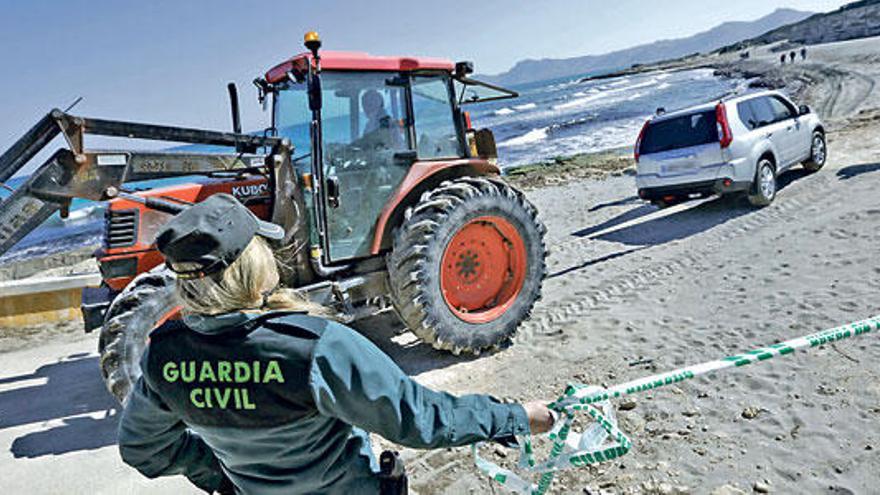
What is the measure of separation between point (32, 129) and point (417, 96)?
9.51ft

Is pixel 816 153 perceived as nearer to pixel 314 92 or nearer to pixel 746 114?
pixel 746 114

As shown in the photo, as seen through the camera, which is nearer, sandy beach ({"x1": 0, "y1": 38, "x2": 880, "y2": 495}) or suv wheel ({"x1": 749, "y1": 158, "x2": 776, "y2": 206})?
sandy beach ({"x1": 0, "y1": 38, "x2": 880, "y2": 495})

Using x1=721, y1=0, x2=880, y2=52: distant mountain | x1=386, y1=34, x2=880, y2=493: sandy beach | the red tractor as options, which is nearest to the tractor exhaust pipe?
the red tractor

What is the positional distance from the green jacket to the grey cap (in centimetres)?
14

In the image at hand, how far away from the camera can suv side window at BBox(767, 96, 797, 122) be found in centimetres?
949

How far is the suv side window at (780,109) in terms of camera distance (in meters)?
9.49

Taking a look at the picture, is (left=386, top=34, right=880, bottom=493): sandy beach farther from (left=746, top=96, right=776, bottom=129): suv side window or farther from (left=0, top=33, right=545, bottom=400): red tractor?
(left=746, top=96, right=776, bottom=129): suv side window

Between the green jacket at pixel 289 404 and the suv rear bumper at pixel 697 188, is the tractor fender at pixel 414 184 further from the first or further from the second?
the suv rear bumper at pixel 697 188

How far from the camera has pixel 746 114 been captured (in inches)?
350

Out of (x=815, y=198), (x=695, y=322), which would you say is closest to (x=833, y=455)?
(x=695, y=322)

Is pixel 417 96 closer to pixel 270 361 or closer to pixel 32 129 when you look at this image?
pixel 32 129

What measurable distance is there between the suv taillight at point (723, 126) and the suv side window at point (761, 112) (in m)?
0.74

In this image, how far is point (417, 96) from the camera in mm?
5051

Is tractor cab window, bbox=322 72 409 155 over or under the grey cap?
over
